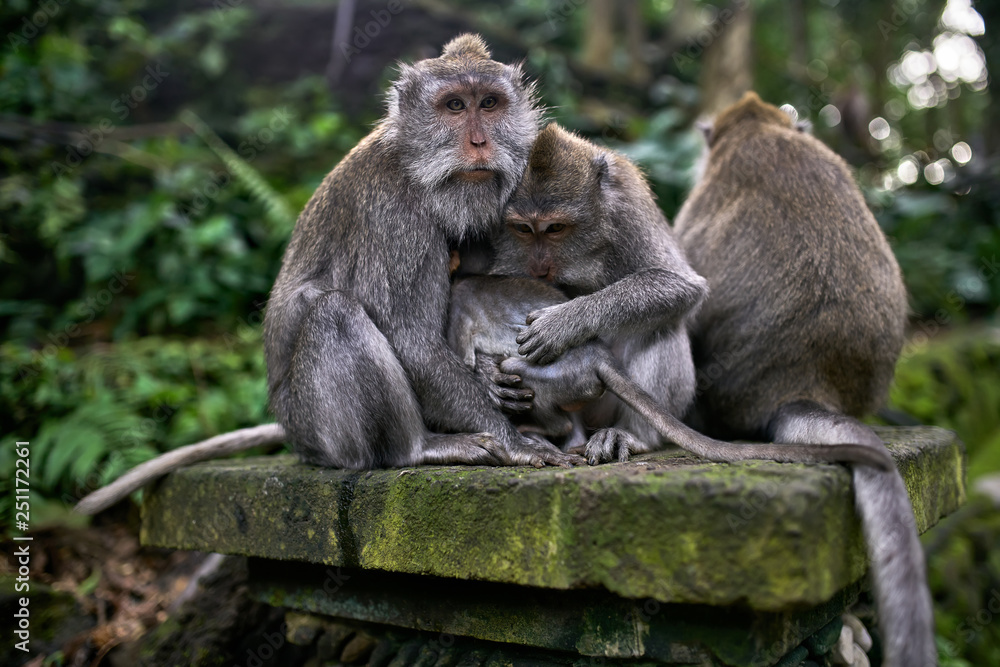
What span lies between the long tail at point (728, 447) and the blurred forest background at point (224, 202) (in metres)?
2.66

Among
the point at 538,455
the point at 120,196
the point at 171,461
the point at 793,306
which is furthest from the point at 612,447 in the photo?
the point at 120,196

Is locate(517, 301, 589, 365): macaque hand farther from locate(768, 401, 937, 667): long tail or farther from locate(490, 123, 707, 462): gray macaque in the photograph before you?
locate(768, 401, 937, 667): long tail

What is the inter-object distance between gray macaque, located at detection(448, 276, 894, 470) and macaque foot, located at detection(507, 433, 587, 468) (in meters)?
0.16

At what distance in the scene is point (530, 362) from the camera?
297 centimetres

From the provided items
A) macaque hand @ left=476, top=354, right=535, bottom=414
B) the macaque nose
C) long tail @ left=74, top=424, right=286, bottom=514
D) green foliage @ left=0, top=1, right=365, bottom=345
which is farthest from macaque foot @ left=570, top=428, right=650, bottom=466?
green foliage @ left=0, top=1, right=365, bottom=345

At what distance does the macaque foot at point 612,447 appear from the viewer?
2707 mm

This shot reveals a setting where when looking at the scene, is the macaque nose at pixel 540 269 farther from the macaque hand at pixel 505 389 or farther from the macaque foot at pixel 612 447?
the macaque foot at pixel 612 447

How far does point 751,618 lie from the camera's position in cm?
214

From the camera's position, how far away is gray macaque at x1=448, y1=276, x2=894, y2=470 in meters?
2.92

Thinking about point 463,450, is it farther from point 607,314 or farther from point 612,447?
point 607,314

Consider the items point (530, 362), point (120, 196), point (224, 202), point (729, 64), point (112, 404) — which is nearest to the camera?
point (530, 362)

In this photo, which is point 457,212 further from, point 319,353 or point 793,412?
point 793,412

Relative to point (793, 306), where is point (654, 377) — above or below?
below

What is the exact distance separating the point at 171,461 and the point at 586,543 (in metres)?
2.22
